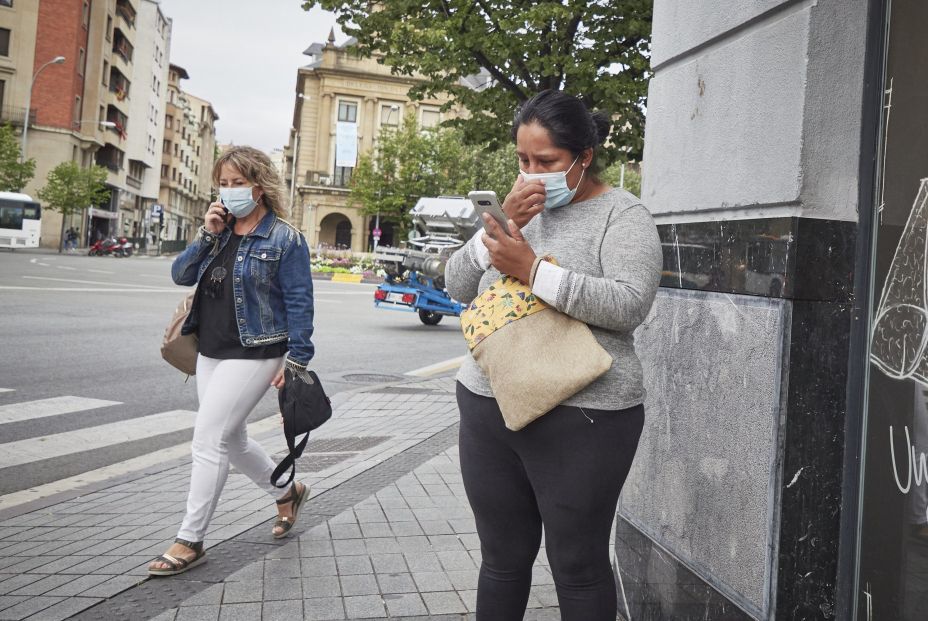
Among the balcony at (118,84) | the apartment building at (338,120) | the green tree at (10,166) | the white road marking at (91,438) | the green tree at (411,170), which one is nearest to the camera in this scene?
the white road marking at (91,438)

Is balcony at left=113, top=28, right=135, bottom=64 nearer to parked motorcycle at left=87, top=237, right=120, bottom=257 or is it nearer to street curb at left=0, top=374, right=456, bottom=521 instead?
parked motorcycle at left=87, top=237, right=120, bottom=257

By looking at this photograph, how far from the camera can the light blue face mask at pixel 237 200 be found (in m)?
3.91

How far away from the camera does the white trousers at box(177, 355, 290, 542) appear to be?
3783mm

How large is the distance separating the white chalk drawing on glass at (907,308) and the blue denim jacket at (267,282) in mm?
2409

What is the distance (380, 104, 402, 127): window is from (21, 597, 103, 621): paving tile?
64.3 metres

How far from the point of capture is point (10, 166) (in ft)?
142

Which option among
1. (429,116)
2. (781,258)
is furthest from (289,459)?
(429,116)

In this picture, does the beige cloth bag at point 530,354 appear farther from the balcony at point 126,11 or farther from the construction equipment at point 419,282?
the balcony at point 126,11

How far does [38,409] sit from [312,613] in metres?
5.13

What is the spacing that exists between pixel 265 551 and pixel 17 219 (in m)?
42.1

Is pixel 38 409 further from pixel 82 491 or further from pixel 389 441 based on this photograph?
pixel 389 441

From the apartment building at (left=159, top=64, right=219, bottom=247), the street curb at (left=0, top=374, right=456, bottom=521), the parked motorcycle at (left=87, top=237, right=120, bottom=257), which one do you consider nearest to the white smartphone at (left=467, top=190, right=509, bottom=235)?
the street curb at (left=0, top=374, right=456, bottom=521)

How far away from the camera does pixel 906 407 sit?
7.00 ft

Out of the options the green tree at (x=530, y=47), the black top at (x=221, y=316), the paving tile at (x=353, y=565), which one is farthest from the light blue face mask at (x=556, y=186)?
the green tree at (x=530, y=47)
